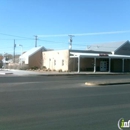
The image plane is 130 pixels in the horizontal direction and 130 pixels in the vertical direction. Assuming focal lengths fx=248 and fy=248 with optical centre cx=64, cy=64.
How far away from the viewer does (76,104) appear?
10.1 m

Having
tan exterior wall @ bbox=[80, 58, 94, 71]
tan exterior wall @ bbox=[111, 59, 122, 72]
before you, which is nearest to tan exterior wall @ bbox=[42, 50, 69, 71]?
tan exterior wall @ bbox=[80, 58, 94, 71]

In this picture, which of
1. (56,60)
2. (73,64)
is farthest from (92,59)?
(56,60)

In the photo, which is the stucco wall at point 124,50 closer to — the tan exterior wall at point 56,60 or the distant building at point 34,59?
the tan exterior wall at point 56,60

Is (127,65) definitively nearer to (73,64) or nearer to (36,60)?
(73,64)

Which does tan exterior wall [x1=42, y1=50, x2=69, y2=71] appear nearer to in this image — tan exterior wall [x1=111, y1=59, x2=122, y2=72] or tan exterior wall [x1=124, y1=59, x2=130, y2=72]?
tan exterior wall [x1=111, y1=59, x2=122, y2=72]

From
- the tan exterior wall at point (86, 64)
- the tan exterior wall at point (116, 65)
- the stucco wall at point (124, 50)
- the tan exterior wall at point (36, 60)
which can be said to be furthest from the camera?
the tan exterior wall at point (36, 60)

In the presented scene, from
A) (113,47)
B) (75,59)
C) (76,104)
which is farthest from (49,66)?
(76,104)

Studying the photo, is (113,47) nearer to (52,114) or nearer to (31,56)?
(31,56)

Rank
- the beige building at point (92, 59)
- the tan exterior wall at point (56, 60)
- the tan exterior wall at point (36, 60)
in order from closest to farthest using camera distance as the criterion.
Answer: the beige building at point (92, 59) < the tan exterior wall at point (56, 60) < the tan exterior wall at point (36, 60)

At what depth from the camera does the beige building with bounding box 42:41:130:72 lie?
4595 cm

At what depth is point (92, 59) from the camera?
161ft

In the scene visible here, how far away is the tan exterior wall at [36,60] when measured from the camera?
55.7 m

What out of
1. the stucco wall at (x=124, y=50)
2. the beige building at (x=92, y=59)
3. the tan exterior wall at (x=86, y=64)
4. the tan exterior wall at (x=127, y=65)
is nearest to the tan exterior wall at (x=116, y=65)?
the beige building at (x=92, y=59)

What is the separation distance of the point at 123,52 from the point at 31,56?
2036cm
